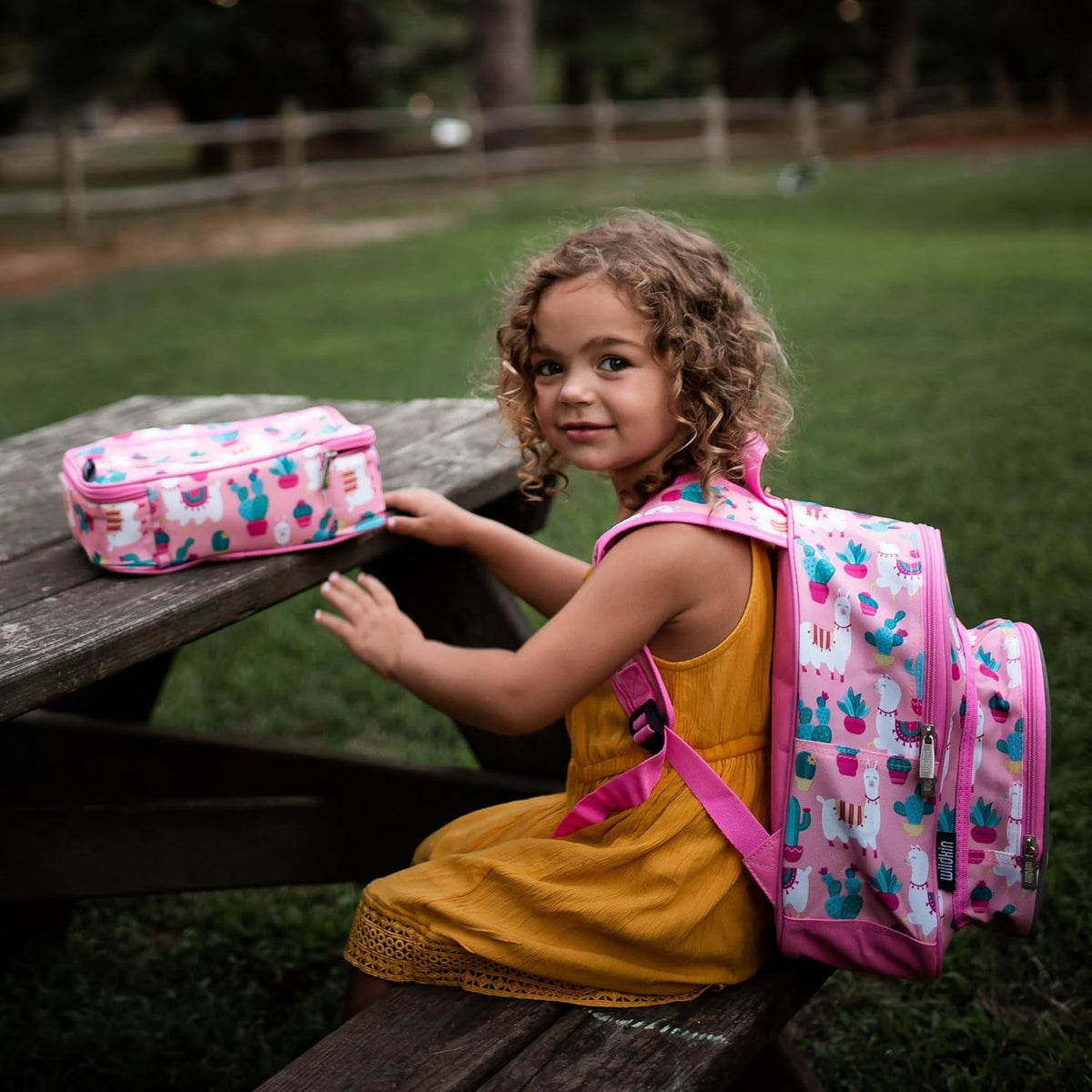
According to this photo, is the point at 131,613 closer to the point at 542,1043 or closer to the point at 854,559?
the point at 542,1043

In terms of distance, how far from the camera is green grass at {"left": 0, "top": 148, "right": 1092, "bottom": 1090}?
235 cm

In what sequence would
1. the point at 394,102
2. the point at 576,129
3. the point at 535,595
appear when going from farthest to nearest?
1. the point at 394,102
2. the point at 576,129
3. the point at 535,595

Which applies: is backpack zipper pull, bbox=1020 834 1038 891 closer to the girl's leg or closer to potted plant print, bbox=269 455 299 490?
the girl's leg

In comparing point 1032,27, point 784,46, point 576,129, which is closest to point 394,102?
point 576,129

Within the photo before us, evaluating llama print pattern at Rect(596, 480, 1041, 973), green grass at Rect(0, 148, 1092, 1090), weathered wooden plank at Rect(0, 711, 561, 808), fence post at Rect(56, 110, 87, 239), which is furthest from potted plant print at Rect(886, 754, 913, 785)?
fence post at Rect(56, 110, 87, 239)

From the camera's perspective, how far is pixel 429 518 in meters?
2.06

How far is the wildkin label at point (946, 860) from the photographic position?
167cm

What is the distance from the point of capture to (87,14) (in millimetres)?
23625

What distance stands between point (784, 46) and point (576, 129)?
9.49 meters

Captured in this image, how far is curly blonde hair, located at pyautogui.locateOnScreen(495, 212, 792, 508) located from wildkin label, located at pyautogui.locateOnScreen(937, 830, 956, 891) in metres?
0.53

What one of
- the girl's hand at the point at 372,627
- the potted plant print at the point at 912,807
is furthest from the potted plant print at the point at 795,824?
the girl's hand at the point at 372,627

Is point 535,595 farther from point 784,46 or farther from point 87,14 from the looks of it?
point 784,46

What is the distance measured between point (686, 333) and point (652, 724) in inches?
20.7

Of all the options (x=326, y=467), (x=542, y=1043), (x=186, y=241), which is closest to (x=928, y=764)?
(x=542, y=1043)
